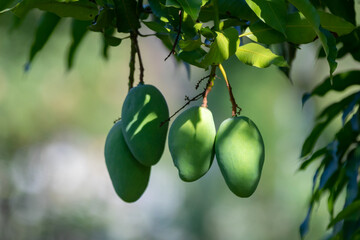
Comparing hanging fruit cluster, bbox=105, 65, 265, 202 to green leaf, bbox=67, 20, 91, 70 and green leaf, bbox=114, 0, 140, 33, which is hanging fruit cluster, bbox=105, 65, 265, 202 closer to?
green leaf, bbox=114, 0, 140, 33

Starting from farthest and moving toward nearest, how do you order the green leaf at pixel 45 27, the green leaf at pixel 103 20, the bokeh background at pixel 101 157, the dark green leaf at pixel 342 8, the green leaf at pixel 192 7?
1. the bokeh background at pixel 101 157
2. the green leaf at pixel 45 27
3. the dark green leaf at pixel 342 8
4. the green leaf at pixel 103 20
5. the green leaf at pixel 192 7

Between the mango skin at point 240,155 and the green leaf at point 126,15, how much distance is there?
0.17 metres

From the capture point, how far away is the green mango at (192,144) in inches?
23.5

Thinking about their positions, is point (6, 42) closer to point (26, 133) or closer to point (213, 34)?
point (26, 133)

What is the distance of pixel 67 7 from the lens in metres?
0.67

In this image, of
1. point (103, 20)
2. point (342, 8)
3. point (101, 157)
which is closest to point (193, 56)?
point (103, 20)

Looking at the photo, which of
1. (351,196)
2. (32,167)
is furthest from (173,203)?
(351,196)

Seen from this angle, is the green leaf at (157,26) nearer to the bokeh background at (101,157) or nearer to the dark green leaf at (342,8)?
the dark green leaf at (342,8)

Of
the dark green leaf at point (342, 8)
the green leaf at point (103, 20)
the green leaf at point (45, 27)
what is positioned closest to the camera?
the green leaf at point (103, 20)

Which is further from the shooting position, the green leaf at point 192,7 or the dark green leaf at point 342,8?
the dark green leaf at point 342,8

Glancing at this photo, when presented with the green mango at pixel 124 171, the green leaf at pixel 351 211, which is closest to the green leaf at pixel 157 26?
the green mango at pixel 124 171

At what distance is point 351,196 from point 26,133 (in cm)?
472

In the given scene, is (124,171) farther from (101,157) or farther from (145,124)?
(101,157)

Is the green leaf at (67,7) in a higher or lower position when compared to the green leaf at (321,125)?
higher
